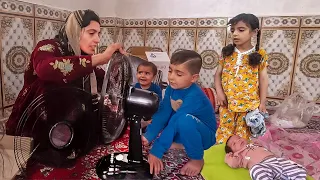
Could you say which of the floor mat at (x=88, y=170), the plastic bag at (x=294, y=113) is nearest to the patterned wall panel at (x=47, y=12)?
the floor mat at (x=88, y=170)

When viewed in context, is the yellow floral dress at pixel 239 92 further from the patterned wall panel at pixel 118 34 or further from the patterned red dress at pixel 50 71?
the patterned wall panel at pixel 118 34

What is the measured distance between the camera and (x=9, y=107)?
1585 millimetres

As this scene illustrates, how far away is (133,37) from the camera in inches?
97.0

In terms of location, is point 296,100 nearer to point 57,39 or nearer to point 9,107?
point 57,39

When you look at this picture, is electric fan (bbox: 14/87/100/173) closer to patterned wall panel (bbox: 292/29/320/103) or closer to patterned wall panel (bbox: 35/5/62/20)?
patterned wall panel (bbox: 35/5/62/20)

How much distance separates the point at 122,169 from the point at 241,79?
2.77ft

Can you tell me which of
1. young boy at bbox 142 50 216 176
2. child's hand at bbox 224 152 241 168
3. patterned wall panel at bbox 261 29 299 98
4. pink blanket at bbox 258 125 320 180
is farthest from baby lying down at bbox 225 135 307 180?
patterned wall panel at bbox 261 29 299 98

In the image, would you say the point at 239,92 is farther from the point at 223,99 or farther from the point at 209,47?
the point at 209,47

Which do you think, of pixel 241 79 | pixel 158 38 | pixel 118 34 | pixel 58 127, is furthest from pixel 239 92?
pixel 118 34

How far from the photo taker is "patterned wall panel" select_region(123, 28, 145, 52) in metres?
2.42

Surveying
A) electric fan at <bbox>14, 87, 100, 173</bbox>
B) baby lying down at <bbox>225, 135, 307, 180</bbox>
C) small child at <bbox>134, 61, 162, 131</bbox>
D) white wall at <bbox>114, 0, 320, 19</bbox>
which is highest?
white wall at <bbox>114, 0, 320, 19</bbox>

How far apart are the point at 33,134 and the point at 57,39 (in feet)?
1.64

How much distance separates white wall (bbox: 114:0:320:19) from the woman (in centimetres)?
121

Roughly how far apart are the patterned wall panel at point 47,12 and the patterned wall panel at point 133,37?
72 cm
